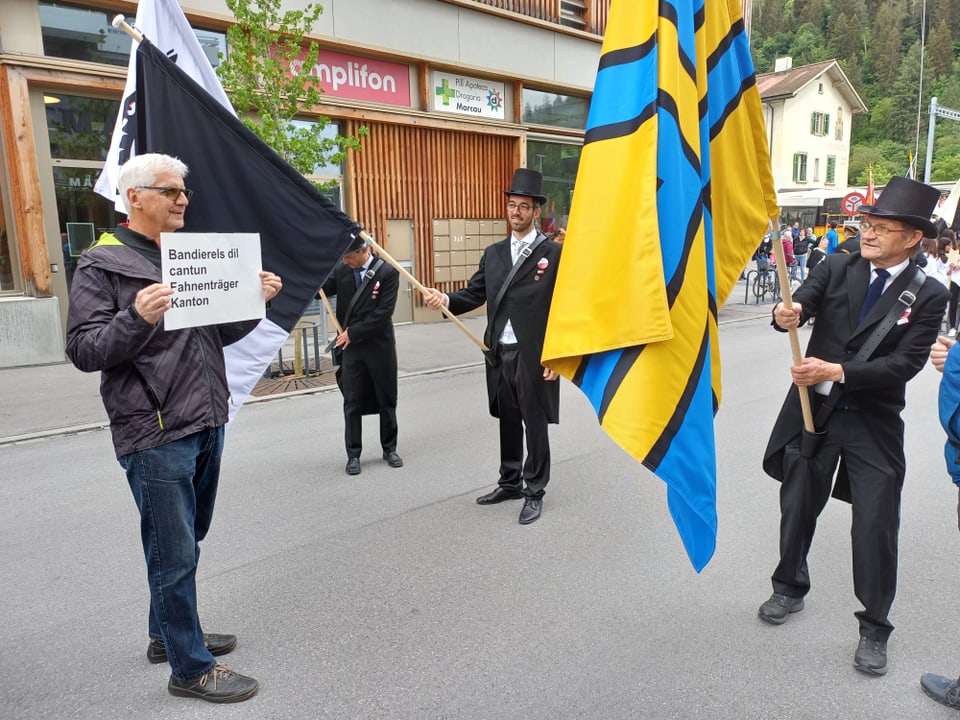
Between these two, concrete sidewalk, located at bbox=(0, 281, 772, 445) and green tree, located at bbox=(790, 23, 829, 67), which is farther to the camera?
green tree, located at bbox=(790, 23, 829, 67)

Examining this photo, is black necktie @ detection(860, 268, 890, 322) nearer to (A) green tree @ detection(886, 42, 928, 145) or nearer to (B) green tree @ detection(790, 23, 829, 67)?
(A) green tree @ detection(886, 42, 928, 145)

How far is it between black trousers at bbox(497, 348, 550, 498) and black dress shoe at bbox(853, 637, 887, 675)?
223 cm

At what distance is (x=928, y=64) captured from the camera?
84500 mm

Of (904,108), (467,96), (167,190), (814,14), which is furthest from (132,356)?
(814,14)

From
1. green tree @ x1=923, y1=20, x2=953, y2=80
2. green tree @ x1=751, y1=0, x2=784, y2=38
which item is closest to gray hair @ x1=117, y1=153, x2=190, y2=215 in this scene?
green tree @ x1=923, y1=20, x2=953, y2=80

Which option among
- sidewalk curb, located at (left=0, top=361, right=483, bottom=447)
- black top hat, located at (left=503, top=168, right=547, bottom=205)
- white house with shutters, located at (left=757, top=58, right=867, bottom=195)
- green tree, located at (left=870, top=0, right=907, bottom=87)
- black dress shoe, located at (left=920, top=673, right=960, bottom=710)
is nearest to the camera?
black dress shoe, located at (left=920, top=673, right=960, bottom=710)

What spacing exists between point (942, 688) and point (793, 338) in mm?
1575

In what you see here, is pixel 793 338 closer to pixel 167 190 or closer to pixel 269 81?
pixel 167 190

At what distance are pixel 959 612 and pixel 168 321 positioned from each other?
4.01 metres

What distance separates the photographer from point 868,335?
3.28 meters

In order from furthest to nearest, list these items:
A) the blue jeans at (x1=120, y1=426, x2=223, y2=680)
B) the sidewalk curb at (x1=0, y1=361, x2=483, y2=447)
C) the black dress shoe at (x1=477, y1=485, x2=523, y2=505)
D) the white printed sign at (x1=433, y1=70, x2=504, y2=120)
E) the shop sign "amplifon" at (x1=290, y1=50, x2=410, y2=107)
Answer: the white printed sign at (x1=433, y1=70, x2=504, y2=120), the shop sign "amplifon" at (x1=290, y1=50, x2=410, y2=107), the sidewalk curb at (x1=0, y1=361, x2=483, y2=447), the black dress shoe at (x1=477, y1=485, x2=523, y2=505), the blue jeans at (x1=120, y1=426, x2=223, y2=680)

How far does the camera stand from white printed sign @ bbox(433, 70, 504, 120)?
14.8m

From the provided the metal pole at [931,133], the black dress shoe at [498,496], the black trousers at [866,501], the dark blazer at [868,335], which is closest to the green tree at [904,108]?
the metal pole at [931,133]

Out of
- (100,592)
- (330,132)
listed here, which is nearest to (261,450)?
(100,592)
